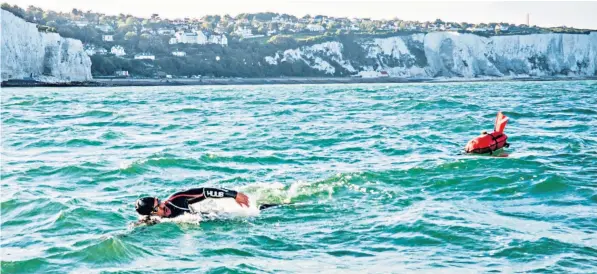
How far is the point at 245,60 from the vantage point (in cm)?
14938

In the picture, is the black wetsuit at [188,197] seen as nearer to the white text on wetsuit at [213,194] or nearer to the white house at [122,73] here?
the white text on wetsuit at [213,194]

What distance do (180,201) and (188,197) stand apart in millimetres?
172

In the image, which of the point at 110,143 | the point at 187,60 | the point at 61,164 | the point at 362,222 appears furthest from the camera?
the point at 187,60

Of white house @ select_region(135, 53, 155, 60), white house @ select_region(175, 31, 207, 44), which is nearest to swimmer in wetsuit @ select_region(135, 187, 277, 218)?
white house @ select_region(135, 53, 155, 60)

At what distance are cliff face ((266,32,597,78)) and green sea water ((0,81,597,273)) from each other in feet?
397

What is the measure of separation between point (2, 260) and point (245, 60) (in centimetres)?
13950

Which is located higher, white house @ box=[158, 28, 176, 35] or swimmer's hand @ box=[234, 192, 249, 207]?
white house @ box=[158, 28, 176, 35]

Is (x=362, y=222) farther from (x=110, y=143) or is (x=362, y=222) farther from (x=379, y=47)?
(x=379, y=47)

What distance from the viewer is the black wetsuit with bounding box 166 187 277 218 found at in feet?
45.5

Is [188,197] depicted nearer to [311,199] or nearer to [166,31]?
[311,199]

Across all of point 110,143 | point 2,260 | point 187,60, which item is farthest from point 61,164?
point 187,60

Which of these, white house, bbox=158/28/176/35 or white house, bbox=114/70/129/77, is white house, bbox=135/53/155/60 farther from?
white house, bbox=158/28/176/35

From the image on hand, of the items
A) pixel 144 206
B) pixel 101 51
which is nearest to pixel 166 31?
pixel 101 51

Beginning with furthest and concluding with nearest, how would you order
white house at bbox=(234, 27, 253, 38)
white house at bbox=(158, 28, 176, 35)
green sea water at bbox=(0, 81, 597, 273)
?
white house at bbox=(234, 27, 253, 38)
white house at bbox=(158, 28, 176, 35)
green sea water at bbox=(0, 81, 597, 273)
